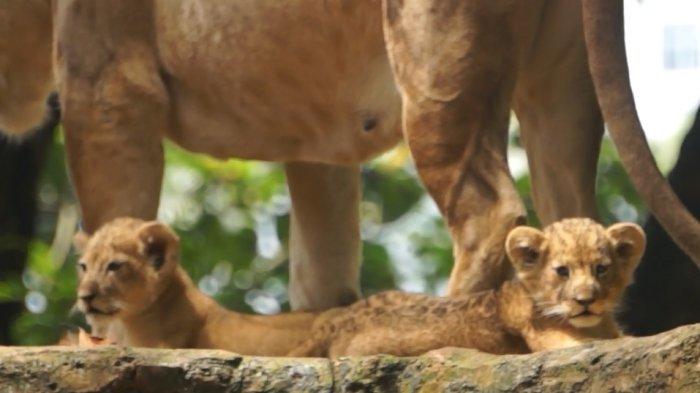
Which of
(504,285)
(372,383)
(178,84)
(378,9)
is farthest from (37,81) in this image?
(372,383)

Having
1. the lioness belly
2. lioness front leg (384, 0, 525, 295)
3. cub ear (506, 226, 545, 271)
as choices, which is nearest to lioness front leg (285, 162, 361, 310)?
the lioness belly

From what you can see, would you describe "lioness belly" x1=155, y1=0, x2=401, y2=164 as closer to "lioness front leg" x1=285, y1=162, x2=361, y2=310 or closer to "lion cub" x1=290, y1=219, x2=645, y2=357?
"lioness front leg" x1=285, y1=162, x2=361, y2=310

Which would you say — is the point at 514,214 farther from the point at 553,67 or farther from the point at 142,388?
the point at 142,388

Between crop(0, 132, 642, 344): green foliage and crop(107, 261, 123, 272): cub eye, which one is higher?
crop(0, 132, 642, 344): green foliage

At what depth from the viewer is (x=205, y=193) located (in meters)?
13.8

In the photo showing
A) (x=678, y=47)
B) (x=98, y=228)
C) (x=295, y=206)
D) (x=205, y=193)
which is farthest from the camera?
(x=678, y=47)

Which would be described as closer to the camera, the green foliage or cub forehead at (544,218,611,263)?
cub forehead at (544,218,611,263)

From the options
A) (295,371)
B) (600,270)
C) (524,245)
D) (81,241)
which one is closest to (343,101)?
(81,241)

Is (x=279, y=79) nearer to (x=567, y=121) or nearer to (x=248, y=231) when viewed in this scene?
(x=567, y=121)

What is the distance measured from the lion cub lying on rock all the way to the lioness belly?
0.98 m

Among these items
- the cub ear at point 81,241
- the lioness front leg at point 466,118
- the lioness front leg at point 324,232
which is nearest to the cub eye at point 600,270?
the lioness front leg at point 466,118

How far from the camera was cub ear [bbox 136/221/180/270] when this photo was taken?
28.9 ft

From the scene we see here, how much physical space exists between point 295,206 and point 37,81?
108cm

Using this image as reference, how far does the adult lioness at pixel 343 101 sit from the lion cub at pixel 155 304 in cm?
60
